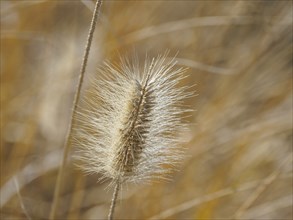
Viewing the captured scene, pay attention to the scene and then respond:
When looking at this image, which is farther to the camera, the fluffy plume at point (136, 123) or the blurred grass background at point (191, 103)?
the blurred grass background at point (191, 103)

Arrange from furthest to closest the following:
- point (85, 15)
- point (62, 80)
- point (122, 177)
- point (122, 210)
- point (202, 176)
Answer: point (85, 15)
point (202, 176)
point (62, 80)
point (122, 210)
point (122, 177)

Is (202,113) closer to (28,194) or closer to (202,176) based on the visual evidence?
(202,176)

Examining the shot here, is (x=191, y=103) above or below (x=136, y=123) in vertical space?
above

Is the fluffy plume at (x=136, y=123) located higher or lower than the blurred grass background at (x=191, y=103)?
lower

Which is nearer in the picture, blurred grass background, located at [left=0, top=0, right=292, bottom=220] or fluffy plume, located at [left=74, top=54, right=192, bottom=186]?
fluffy plume, located at [left=74, top=54, right=192, bottom=186]

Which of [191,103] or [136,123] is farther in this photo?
[191,103]

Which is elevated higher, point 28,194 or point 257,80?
point 257,80

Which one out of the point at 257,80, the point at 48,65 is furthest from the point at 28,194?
the point at 257,80

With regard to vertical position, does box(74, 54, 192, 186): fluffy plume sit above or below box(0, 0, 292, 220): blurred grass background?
below
